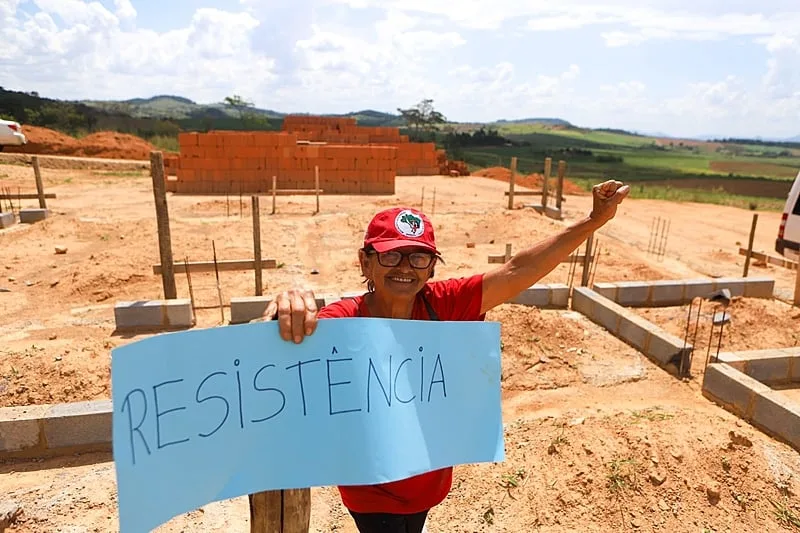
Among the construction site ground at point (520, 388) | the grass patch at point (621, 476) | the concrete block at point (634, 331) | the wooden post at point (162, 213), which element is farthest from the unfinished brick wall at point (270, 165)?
the grass patch at point (621, 476)

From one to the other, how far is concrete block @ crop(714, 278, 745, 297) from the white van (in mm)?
659

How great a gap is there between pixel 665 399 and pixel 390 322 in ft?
13.6

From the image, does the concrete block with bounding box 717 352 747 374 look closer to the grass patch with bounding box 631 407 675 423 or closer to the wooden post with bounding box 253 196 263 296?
the grass patch with bounding box 631 407 675 423

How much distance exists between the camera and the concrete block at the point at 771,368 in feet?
16.1

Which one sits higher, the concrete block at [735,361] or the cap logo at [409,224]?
the cap logo at [409,224]

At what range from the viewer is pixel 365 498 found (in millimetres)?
1646

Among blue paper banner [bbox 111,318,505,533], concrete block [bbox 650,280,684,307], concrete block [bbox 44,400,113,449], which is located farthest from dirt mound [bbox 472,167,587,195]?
blue paper banner [bbox 111,318,505,533]

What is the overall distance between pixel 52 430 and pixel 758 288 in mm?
8612

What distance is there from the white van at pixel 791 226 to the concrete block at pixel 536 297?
3.27 meters

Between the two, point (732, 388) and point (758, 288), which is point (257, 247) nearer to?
point (732, 388)

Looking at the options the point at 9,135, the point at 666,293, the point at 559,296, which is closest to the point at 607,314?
the point at 559,296

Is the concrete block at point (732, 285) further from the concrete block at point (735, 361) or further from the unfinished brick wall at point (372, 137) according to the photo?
the unfinished brick wall at point (372, 137)

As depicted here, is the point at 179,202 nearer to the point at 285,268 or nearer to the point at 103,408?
the point at 285,268

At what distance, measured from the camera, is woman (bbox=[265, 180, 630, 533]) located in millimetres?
1645
